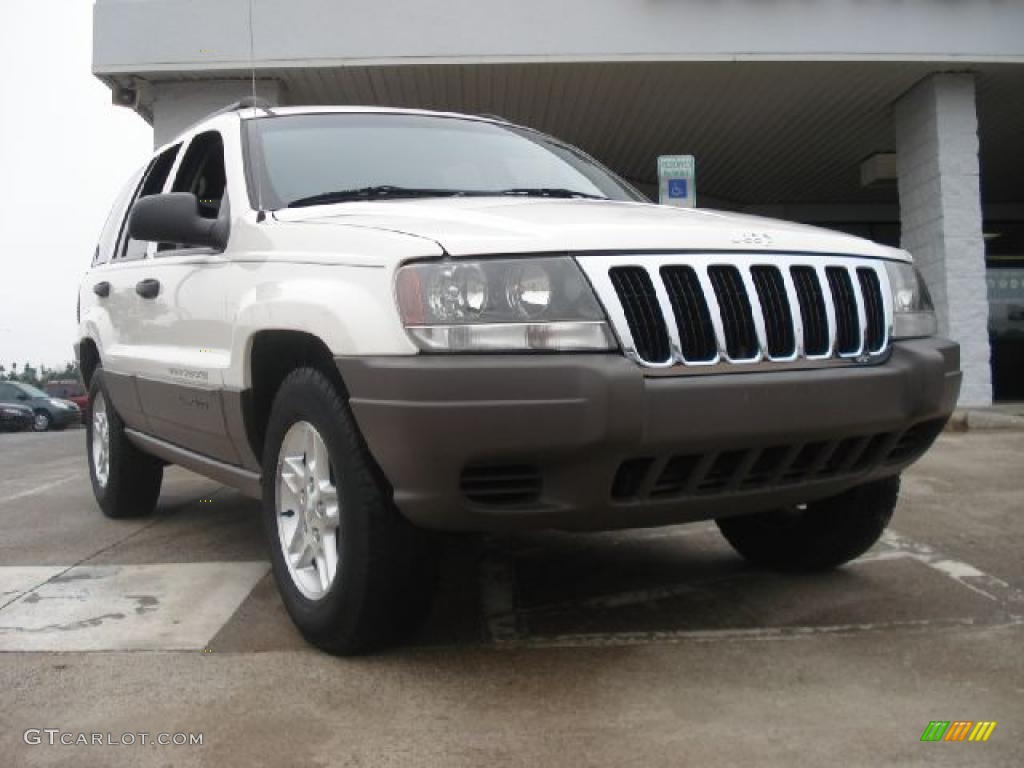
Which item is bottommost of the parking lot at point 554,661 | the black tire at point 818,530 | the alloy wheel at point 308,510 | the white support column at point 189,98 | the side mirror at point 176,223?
the parking lot at point 554,661

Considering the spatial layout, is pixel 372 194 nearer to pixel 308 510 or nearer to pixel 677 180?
pixel 308 510

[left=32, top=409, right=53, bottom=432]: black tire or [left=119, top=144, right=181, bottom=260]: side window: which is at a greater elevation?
[left=119, top=144, right=181, bottom=260]: side window

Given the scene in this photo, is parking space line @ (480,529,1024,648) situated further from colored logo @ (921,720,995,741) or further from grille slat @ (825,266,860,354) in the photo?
grille slat @ (825,266,860,354)

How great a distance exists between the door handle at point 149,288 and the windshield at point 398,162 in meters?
0.82

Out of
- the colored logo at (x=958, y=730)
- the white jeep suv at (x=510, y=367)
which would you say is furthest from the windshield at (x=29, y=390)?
the colored logo at (x=958, y=730)

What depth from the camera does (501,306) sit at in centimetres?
233

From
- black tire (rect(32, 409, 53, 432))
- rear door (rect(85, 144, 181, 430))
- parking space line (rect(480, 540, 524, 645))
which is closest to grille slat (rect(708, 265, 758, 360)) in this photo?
parking space line (rect(480, 540, 524, 645))

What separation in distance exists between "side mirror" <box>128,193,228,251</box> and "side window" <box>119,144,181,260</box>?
3.93 feet

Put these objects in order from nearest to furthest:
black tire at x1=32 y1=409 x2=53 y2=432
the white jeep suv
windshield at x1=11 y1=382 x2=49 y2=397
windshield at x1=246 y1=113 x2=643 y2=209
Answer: the white jeep suv < windshield at x1=246 y1=113 x2=643 y2=209 < black tire at x1=32 y1=409 x2=53 y2=432 < windshield at x1=11 y1=382 x2=49 y2=397

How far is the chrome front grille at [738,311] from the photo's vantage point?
2383mm

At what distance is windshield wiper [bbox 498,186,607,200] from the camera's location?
3.44 metres

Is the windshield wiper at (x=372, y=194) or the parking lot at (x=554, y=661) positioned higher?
the windshield wiper at (x=372, y=194)

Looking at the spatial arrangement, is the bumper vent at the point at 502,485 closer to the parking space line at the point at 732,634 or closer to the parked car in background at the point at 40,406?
the parking space line at the point at 732,634

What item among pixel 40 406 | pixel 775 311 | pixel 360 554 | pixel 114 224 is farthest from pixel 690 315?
pixel 40 406
